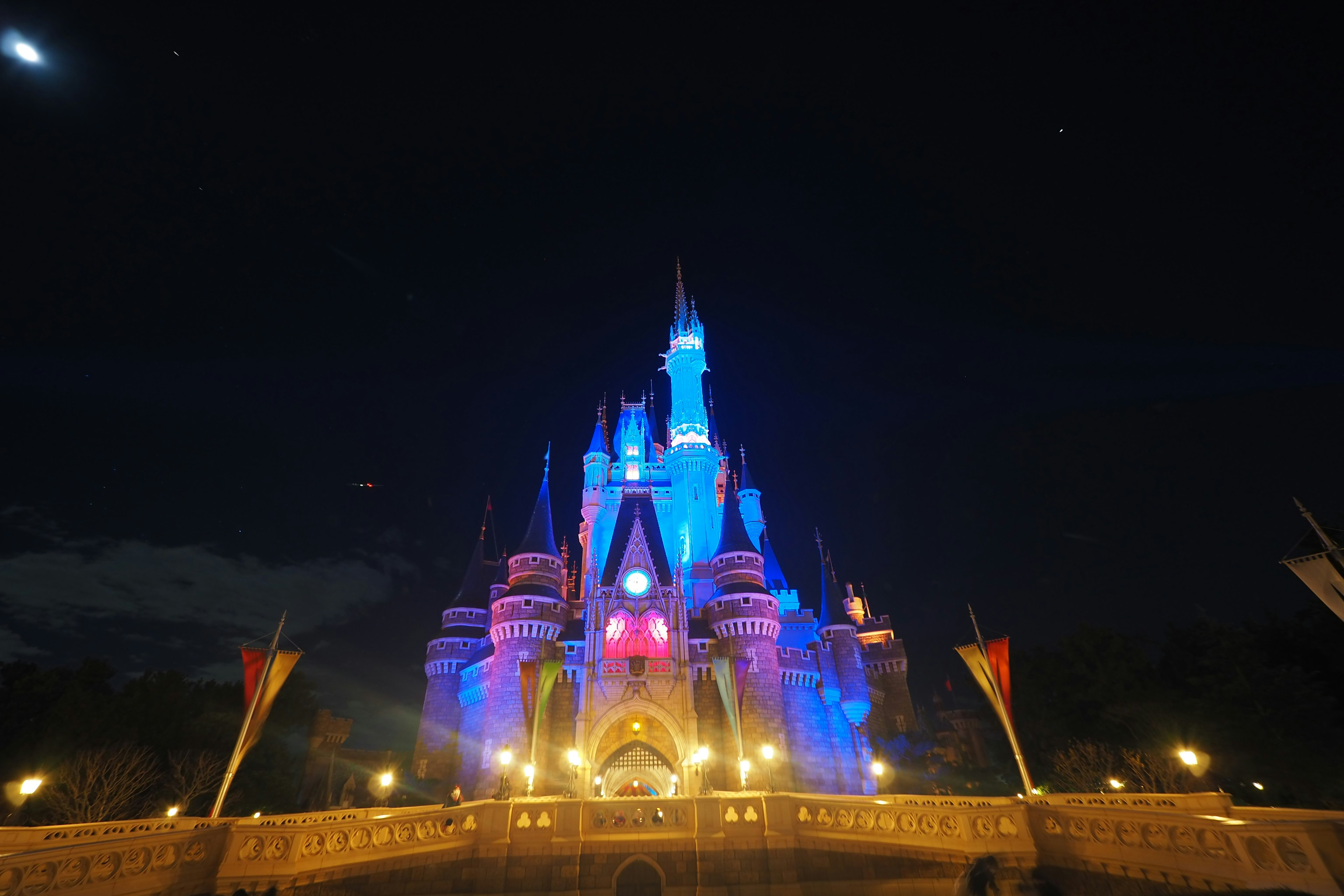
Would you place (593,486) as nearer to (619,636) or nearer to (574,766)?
(619,636)

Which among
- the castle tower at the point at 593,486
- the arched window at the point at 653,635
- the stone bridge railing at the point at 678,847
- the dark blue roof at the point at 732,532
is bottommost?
the stone bridge railing at the point at 678,847

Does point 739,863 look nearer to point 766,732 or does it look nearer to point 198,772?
point 766,732

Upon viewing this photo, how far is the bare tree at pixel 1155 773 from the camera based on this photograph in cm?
2111

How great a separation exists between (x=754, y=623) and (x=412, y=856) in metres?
24.1

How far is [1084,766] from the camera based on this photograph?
2448 centimetres

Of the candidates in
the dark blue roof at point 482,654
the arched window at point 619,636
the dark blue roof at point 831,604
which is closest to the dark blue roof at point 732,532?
the arched window at point 619,636

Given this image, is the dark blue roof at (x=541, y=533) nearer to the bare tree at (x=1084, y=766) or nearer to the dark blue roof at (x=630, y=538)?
the dark blue roof at (x=630, y=538)

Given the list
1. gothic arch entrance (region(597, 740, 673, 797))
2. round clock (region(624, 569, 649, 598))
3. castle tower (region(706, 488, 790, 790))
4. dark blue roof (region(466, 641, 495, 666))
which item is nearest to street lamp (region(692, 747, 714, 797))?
castle tower (region(706, 488, 790, 790))

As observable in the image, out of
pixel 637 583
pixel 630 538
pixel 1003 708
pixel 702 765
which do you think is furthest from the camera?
pixel 630 538

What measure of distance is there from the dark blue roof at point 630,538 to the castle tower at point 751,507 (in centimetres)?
800

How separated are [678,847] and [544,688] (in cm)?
1956

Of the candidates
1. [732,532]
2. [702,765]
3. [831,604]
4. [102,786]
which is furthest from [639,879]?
[831,604]

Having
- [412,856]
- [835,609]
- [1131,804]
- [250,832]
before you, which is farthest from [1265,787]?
[250,832]

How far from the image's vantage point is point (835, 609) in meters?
40.8
